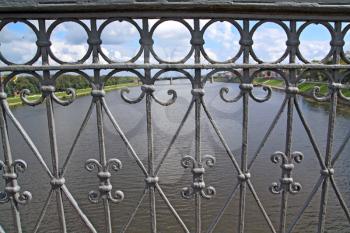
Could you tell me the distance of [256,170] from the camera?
11391 mm

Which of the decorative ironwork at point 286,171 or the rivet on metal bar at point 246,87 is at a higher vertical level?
the rivet on metal bar at point 246,87

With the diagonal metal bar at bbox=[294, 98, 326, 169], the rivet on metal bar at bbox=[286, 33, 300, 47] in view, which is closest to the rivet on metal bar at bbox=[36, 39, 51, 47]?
the rivet on metal bar at bbox=[286, 33, 300, 47]

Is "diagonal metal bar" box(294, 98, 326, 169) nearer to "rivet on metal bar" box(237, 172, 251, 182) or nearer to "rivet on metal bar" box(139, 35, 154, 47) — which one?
"rivet on metal bar" box(237, 172, 251, 182)

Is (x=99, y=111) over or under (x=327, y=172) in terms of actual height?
over

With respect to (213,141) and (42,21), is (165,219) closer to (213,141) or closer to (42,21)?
(213,141)

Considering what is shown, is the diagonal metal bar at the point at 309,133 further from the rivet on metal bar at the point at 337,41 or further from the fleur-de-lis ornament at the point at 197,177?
the fleur-de-lis ornament at the point at 197,177

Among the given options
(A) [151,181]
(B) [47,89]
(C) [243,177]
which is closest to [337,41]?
(C) [243,177]

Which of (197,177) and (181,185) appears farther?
(181,185)

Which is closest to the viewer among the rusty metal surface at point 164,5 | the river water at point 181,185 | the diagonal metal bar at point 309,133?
the rusty metal surface at point 164,5

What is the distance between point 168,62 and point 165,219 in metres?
8.67

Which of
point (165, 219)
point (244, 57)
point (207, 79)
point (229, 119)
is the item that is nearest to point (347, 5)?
point (244, 57)

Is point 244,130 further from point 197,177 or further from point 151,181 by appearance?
point 151,181

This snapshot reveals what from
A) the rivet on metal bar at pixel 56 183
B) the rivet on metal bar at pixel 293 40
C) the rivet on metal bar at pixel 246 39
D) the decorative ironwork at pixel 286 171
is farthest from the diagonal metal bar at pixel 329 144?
the rivet on metal bar at pixel 56 183

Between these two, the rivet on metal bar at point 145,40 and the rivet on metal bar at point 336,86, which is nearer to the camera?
the rivet on metal bar at point 145,40
